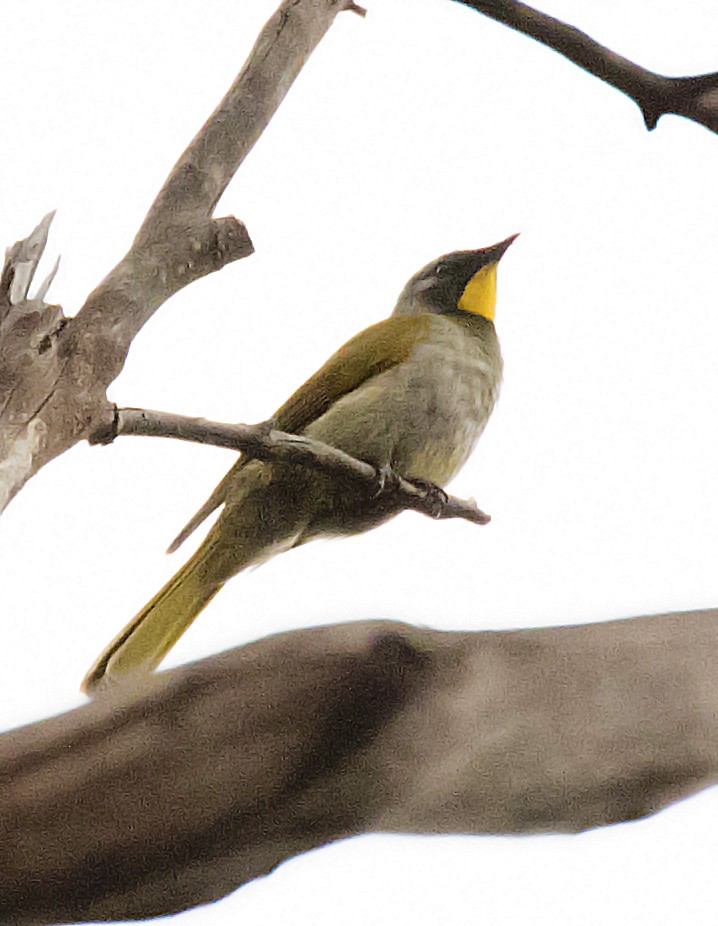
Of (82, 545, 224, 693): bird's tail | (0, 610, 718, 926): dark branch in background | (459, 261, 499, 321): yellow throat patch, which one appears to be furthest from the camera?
(459, 261, 499, 321): yellow throat patch

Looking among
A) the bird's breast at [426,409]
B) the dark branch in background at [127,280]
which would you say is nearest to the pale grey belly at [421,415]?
the bird's breast at [426,409]

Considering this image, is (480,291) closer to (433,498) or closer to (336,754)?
(433,498)

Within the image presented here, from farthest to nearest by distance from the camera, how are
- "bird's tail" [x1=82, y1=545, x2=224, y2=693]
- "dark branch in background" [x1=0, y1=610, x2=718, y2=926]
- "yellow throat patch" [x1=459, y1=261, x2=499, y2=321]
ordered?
"yellow throat patch" [x1=459, y1=261, x2=499, y2=321] < "bird's tail" [x1=82, y1=545, x2=224, y2=693] < "dark branch in background" [x1=0, y1=610, x2=718, y2=926]

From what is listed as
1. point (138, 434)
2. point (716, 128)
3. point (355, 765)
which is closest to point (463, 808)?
point (355, 765)

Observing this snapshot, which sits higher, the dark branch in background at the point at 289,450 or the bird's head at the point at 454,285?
the bird's head at the point at 454,285

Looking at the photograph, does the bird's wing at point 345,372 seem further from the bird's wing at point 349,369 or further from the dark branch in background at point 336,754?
the dark branch in background at point 336,754

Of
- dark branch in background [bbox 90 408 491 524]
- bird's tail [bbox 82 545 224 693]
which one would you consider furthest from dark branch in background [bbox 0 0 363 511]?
bird's tail [bbox 82 545 224 693]

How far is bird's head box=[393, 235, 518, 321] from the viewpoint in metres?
0.51

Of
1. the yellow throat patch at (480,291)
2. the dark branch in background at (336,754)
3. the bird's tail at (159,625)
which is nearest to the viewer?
the dark branch in background at (336,754)

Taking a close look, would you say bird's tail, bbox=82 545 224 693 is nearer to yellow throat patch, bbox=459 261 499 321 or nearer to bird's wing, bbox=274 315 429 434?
bird's wing, bbox=274 315 429 434

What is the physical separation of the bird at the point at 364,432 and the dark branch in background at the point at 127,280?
2.9 inches

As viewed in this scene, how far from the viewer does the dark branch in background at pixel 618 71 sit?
0.41 metres

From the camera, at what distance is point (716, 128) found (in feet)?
1.37

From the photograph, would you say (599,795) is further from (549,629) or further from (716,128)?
(716,128)
